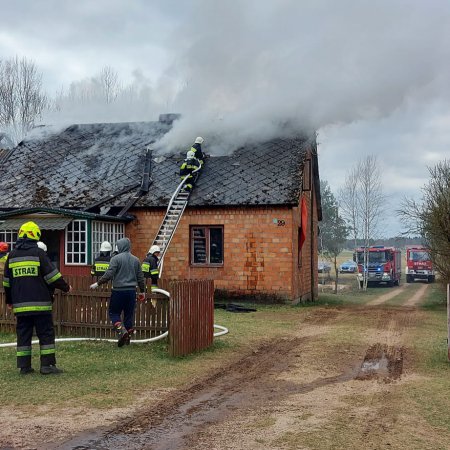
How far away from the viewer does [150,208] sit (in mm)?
20203

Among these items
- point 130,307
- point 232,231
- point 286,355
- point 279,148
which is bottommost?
point 286,355

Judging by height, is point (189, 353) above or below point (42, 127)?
below

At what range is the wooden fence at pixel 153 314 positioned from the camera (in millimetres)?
9469

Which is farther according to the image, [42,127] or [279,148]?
[42,127]

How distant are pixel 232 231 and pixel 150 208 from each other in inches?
113

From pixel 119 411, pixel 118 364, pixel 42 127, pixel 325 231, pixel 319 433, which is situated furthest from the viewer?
pixel 325 231

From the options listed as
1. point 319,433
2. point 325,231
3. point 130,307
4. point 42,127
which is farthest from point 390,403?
point 325,231

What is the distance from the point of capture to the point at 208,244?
19984 millimetres

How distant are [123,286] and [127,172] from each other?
40.8 ft

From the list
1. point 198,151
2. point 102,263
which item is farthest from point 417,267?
point 102,263

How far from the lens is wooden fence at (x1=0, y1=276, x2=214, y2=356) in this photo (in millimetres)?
9469

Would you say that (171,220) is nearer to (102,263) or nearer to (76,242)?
(76,242)

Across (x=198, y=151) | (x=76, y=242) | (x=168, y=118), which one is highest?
(x=168, y=118)

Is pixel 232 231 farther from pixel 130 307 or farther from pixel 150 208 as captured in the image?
pixel 130 307
